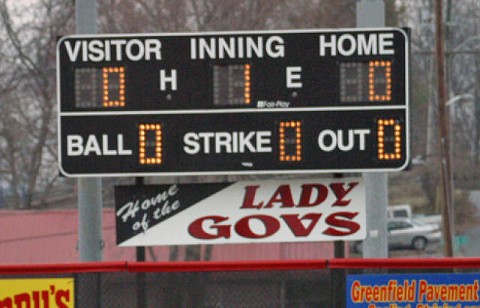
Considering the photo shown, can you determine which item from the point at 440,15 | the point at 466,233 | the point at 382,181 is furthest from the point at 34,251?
the point at 466,233

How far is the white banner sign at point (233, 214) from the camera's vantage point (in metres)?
11.0

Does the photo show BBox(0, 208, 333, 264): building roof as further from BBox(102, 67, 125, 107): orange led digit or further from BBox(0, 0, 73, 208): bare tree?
BBox(102, 67, 125, 107): orange led digit

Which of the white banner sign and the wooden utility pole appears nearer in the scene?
the white banner sign

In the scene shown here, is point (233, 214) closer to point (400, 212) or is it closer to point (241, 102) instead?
point (241, 102)

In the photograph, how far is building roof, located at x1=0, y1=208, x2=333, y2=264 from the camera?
27.9 metres

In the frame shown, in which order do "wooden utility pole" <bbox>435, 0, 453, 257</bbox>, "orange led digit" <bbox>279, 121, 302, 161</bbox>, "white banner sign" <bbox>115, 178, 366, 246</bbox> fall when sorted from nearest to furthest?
"orange led digit" <bbox>279, 121, 302, 161</bbox> < "white banner sign" <bbox>115, 178, 366, 246</bbox> < "wooden utility pole" <bbox>435, 0, 453, 257</bbox>

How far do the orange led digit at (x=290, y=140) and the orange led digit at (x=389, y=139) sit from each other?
74 centimetres

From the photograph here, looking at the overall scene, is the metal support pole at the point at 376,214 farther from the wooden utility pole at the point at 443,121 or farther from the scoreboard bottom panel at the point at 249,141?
the wooden utility pole at the point at 443,121

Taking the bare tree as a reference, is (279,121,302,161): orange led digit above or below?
below

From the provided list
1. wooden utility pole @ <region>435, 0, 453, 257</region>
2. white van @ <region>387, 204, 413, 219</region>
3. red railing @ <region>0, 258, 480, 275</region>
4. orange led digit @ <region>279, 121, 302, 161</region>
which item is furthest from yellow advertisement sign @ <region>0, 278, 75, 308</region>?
white van @ <region>387, 204, 413, 219</region>

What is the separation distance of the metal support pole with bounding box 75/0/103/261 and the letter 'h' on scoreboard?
1.76 meters

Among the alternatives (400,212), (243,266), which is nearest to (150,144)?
(243,266)

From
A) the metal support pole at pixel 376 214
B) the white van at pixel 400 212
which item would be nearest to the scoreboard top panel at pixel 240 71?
the metal support pole at pixel 376 214

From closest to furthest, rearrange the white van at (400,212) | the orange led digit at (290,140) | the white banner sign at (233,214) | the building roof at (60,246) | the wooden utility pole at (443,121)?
the orange led digit at (290,140) < the white banner sign at (233,214) < the wooden utility pole at (443,121) < the building roof at (60,246) < the white van at (400,212)
